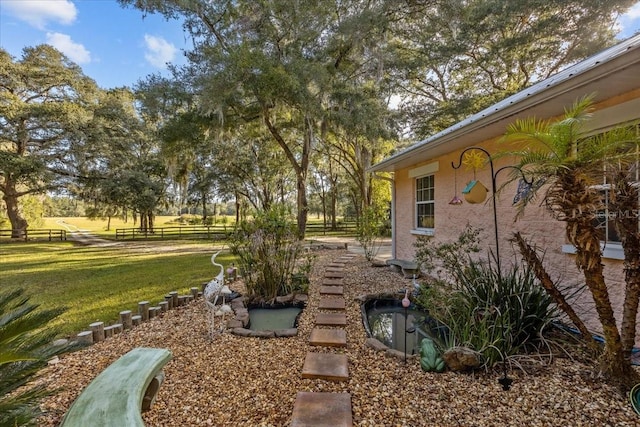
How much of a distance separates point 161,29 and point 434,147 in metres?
9.73

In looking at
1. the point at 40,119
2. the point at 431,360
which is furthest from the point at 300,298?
the point at 40,119

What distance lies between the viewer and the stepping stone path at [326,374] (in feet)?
6.32

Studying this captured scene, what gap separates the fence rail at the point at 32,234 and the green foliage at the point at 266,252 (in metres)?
18.2

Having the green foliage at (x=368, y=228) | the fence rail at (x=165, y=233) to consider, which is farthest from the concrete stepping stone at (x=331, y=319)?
the fence rail at (x=165, y=233)

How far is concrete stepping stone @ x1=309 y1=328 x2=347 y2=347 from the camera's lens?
304 cm

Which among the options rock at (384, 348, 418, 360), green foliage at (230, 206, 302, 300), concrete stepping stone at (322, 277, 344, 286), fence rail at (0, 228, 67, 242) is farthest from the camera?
fence rail at (0, 228, 67, 242)

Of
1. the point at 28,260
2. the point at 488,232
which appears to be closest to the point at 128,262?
the point at 28,260

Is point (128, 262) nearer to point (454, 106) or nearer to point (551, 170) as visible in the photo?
point (551, 170)

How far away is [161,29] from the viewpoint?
1002 cm

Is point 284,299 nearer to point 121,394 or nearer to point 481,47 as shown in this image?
point 121,394

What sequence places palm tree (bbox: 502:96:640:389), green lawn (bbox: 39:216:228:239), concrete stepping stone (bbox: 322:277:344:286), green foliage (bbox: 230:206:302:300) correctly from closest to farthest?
palm tree (bbox: 502:96:640:389) < green foliage (bbox: 230:206:302:300) < concrete stepping stone (bbox: 322:277:344:286) < green lawn (bbox: 39:216:228:239)

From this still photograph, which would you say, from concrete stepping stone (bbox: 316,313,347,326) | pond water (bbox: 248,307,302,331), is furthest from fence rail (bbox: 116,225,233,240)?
concrete stepping stone (bbox: 316,313,347,326)

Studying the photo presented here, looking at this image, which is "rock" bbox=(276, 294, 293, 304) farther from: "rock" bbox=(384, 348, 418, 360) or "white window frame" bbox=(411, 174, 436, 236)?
"white window frame" bbox=(411, 174, 436, 236)

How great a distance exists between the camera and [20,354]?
3.95ft
